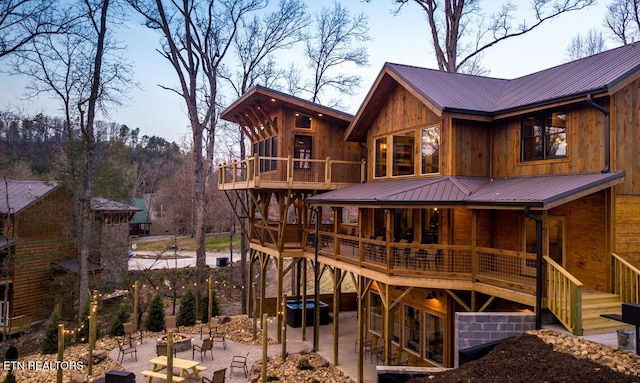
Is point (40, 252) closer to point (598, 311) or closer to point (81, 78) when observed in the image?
point (81, 78)

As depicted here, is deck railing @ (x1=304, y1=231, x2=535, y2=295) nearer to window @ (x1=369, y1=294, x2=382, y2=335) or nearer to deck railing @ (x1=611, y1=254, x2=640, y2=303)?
deck railing @ (x1=611, y1=254, x2=640, y2=303)

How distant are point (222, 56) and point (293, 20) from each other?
5.33 meters

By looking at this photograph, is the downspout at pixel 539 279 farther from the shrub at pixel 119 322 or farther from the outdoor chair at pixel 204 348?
the shrub at pixel 119 322

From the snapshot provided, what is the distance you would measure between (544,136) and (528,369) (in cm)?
705

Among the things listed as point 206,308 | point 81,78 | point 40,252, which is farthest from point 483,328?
point 40,252

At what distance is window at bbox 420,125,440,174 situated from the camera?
13391mm

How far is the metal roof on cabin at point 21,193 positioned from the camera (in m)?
22.8

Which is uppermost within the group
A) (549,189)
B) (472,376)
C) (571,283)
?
(549,189)

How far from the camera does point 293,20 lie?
2644 cm

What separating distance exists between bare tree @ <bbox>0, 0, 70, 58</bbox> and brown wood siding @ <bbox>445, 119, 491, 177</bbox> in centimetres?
1768

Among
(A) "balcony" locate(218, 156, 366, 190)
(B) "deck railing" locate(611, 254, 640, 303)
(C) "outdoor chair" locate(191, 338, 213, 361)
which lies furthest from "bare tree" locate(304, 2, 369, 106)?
(B) "deck railing" locate(611, 254, 640, 303)

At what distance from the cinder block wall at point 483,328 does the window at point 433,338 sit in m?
3.58

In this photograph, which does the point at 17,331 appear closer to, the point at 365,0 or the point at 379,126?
the point at 379,126

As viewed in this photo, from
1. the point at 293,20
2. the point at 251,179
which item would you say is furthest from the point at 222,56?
the point at 251,179
